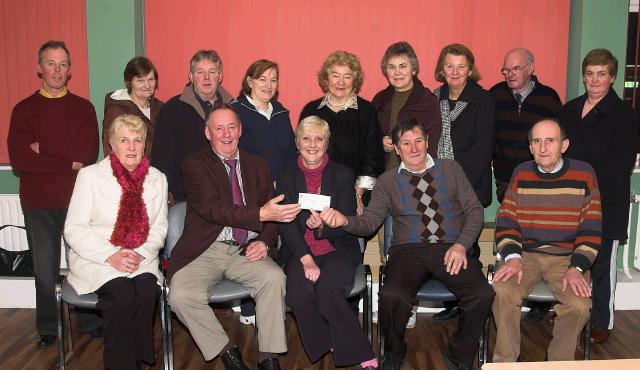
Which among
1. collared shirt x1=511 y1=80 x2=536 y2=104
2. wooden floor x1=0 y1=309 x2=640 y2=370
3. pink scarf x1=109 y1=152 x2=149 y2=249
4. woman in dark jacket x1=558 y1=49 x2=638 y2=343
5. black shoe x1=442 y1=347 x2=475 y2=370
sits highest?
collared shirt x1=511 y1=80 x2=536 y2=104

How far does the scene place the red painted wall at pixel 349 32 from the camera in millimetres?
4855

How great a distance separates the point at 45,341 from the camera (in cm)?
414

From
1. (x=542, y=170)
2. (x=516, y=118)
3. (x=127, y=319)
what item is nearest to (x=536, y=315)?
(x=542, y=170)

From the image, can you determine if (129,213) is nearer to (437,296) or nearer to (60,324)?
(60,324)

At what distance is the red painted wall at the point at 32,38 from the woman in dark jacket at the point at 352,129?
208 cm

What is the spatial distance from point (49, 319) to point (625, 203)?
12.5 ft

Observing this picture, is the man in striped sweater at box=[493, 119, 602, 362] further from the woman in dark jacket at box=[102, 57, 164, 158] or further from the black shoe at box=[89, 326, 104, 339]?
the black shoe at box=[89, 326, 104, 339]

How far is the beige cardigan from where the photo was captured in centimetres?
352

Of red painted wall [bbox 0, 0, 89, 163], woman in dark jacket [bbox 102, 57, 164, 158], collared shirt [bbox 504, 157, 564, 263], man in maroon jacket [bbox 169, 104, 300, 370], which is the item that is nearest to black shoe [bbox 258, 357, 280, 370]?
man in maroon jacket [bbox 169, 104, 300, 370]

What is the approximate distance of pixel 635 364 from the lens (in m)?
2.32

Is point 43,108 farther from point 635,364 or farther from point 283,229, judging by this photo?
point 635,364

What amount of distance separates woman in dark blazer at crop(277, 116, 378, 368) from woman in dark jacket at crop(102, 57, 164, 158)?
1.10m

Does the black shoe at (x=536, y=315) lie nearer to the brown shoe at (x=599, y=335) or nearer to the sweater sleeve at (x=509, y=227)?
the brown shoe at (x=599, y=335)

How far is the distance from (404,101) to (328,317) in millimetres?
1513
